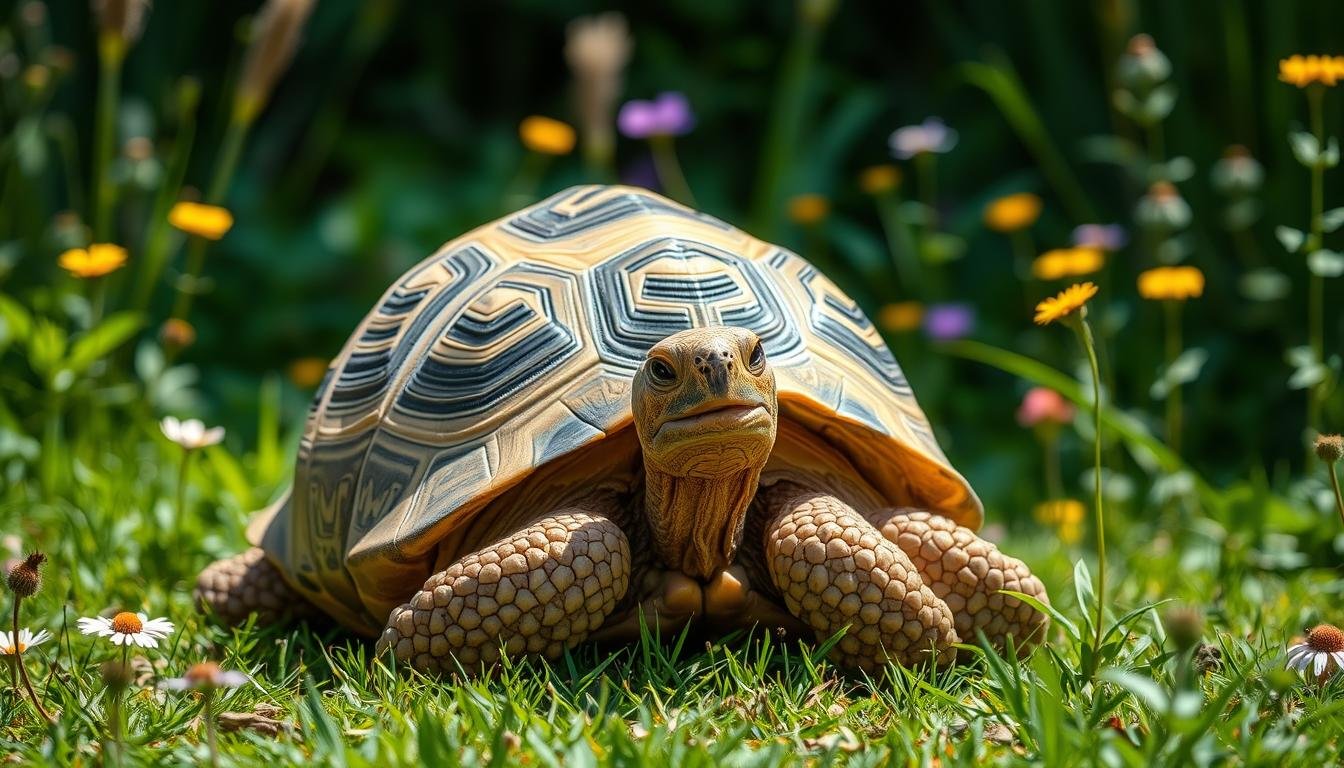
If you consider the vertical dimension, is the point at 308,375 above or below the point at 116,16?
below

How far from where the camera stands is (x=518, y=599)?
2500 mm

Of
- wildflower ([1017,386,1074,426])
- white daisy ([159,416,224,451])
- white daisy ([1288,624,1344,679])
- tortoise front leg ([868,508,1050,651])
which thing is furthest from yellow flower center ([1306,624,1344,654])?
white daisy ([159,416,224,451])

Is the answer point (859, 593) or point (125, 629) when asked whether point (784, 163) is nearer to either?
point (859, 593)

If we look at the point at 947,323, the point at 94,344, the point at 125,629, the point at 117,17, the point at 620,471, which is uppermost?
the point at 117,17

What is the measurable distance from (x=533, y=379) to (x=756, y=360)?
520 mm

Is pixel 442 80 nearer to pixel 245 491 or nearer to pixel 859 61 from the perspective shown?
pixel 859 61

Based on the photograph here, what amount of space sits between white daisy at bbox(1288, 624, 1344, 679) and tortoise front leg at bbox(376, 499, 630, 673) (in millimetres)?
1256

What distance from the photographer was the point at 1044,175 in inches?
242

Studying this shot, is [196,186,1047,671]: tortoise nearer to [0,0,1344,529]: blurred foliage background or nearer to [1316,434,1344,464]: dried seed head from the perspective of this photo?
[1316,434,1344,464]: dried seed head

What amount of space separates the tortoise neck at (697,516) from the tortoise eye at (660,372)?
Answer: 0.23 metres

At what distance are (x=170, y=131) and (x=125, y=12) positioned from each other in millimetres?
2218

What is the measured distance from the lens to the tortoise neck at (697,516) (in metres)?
2.56

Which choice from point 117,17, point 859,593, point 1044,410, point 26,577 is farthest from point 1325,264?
point 117,17

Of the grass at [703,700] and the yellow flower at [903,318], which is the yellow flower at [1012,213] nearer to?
the yellow flower at [903,318]
